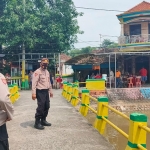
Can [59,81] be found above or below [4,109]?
below

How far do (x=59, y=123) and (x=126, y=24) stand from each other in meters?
18.5

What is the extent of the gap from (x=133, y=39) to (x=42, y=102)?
56.1ft

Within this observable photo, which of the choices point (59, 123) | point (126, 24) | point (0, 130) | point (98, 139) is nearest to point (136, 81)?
point (126, 24)

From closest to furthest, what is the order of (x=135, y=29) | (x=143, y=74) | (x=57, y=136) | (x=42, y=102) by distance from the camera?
(x=57, y=136)
(x=42, y=102)
(x=143, y=74)
(x=135, y=29)

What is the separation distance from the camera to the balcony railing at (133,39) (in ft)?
72.4

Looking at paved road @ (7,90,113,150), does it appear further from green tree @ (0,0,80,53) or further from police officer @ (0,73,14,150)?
green tree @ (0,0,80,53)

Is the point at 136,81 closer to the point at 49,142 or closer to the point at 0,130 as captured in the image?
the point at 49,142

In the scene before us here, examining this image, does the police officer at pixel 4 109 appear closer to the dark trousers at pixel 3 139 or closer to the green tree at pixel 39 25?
the dark trousers at pixel 3 139

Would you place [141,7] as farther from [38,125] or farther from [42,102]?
[38,125]

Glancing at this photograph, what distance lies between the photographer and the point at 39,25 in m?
22.0

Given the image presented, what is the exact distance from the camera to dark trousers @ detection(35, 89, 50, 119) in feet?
21.8

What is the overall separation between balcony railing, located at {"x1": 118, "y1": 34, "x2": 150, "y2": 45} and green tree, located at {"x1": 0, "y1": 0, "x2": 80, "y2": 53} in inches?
156

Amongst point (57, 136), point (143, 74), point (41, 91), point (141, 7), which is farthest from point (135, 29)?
point (57, 136)

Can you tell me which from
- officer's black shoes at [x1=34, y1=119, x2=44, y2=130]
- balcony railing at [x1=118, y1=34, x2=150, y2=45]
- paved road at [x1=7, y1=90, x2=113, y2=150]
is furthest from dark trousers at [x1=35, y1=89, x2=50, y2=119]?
balcony railing at [x1=118, y1=34, x2=150, y2=45]
